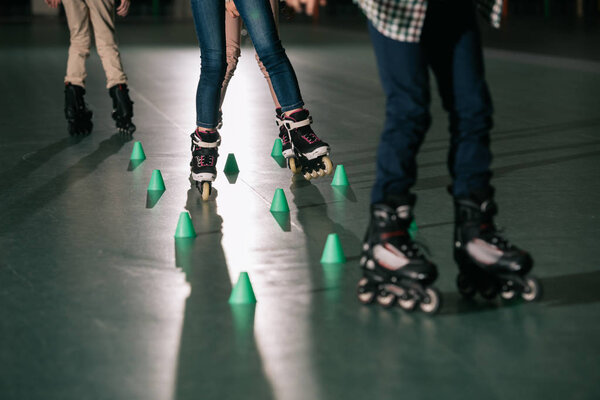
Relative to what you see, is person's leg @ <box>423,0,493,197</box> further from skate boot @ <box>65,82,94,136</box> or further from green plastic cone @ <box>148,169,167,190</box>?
skate boot @ <box>65,82,94,136</box>

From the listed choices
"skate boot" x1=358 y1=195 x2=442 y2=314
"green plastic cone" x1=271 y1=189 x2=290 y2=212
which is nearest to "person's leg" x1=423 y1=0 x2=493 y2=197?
"skate boot" x1=358 y1=195 x2=442 y2=314

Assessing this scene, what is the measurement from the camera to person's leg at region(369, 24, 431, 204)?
9.39 feet

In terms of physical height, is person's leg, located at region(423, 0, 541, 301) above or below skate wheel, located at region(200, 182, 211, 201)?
above

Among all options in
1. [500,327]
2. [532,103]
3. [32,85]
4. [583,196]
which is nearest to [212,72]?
[583,196]

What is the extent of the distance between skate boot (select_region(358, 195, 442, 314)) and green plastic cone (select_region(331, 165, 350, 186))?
1.90 m

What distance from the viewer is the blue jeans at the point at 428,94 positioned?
2.88 metres

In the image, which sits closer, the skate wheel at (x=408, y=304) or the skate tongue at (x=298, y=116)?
the skate wheel at (x=408, y=304)

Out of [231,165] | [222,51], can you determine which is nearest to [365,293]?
[222,51]

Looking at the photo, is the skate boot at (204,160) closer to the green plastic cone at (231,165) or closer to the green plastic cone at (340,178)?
the green plastic cone at (231,165)

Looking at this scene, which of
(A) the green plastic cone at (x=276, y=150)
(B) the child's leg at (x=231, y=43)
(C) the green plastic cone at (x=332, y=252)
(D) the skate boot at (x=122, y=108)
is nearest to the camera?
(C) the green plastic cone at (x=332, y=252)

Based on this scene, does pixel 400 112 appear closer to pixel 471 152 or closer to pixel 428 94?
pixel 428 94

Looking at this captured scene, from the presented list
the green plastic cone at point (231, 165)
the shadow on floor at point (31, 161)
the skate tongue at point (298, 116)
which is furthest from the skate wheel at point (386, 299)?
the shadow on floor at point (31, 161)

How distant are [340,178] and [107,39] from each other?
2.45m

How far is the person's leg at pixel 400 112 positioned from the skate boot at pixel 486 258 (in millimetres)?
216
